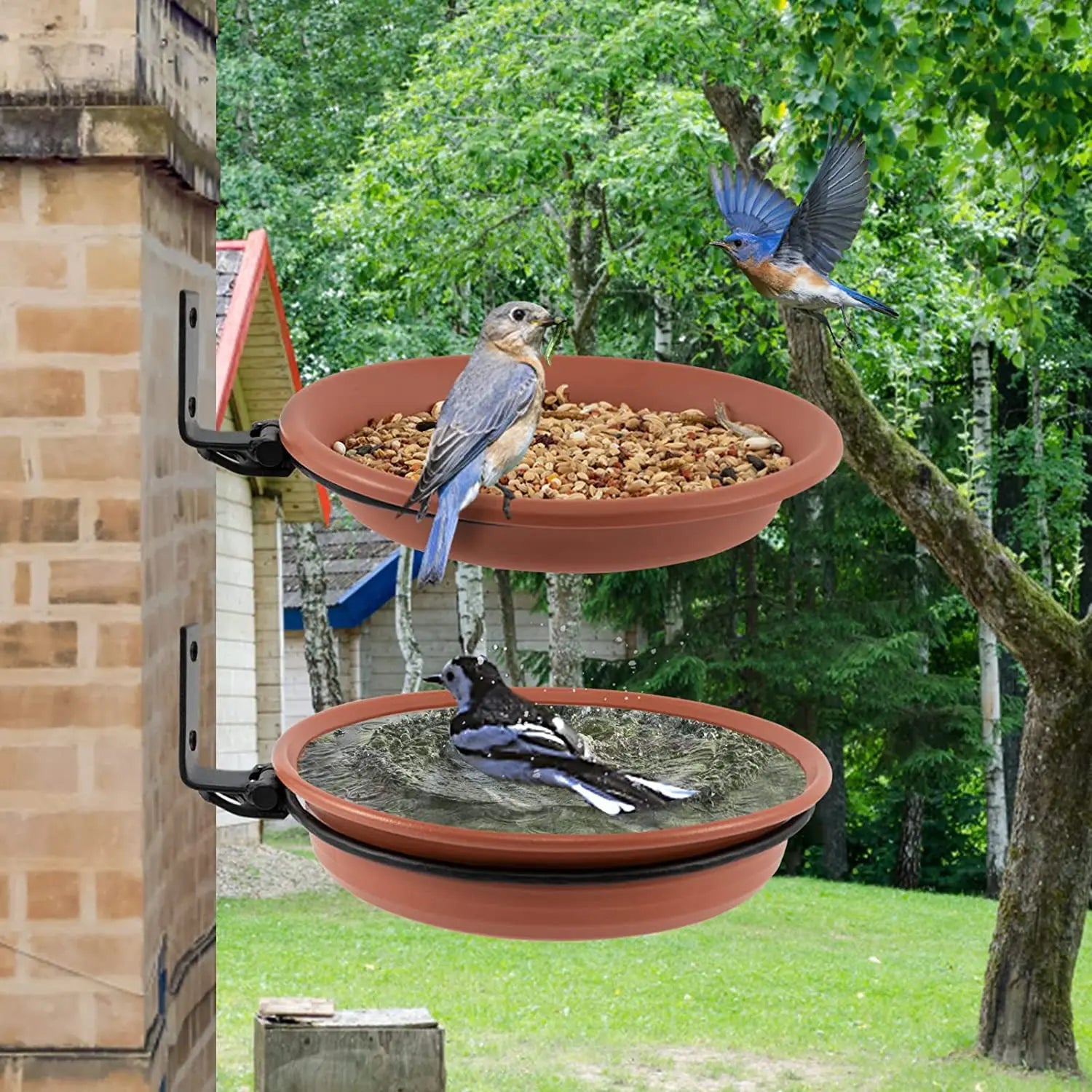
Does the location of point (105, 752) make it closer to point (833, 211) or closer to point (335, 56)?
point (833, 211)

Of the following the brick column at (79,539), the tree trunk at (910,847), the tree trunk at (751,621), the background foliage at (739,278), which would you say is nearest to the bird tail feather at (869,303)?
the brick column at (79,539)

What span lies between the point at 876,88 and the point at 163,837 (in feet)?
9.42

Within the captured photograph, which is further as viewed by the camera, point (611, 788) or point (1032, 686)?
point (1032, 686)

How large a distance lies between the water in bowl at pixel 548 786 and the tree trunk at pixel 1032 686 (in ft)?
11.5

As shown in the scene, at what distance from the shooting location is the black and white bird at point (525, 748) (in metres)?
1.07

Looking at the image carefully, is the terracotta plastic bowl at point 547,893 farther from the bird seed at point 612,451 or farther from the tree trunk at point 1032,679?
the tree trunk at point 1032,679

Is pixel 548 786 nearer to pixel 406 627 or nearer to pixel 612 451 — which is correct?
pixel 612 451

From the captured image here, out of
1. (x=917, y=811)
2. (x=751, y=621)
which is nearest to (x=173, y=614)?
(x=751, y=621)

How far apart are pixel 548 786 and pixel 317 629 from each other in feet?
31.1

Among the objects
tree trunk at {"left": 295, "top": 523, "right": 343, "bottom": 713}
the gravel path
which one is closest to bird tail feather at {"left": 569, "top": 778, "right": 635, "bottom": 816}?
the gravel path

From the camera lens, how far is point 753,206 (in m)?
1.63

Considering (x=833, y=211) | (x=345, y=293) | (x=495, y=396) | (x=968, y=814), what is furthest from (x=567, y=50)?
(x=968, y=814)

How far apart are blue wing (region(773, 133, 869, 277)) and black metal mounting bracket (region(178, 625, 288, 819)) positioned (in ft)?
2.44

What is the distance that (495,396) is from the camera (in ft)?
3.49
